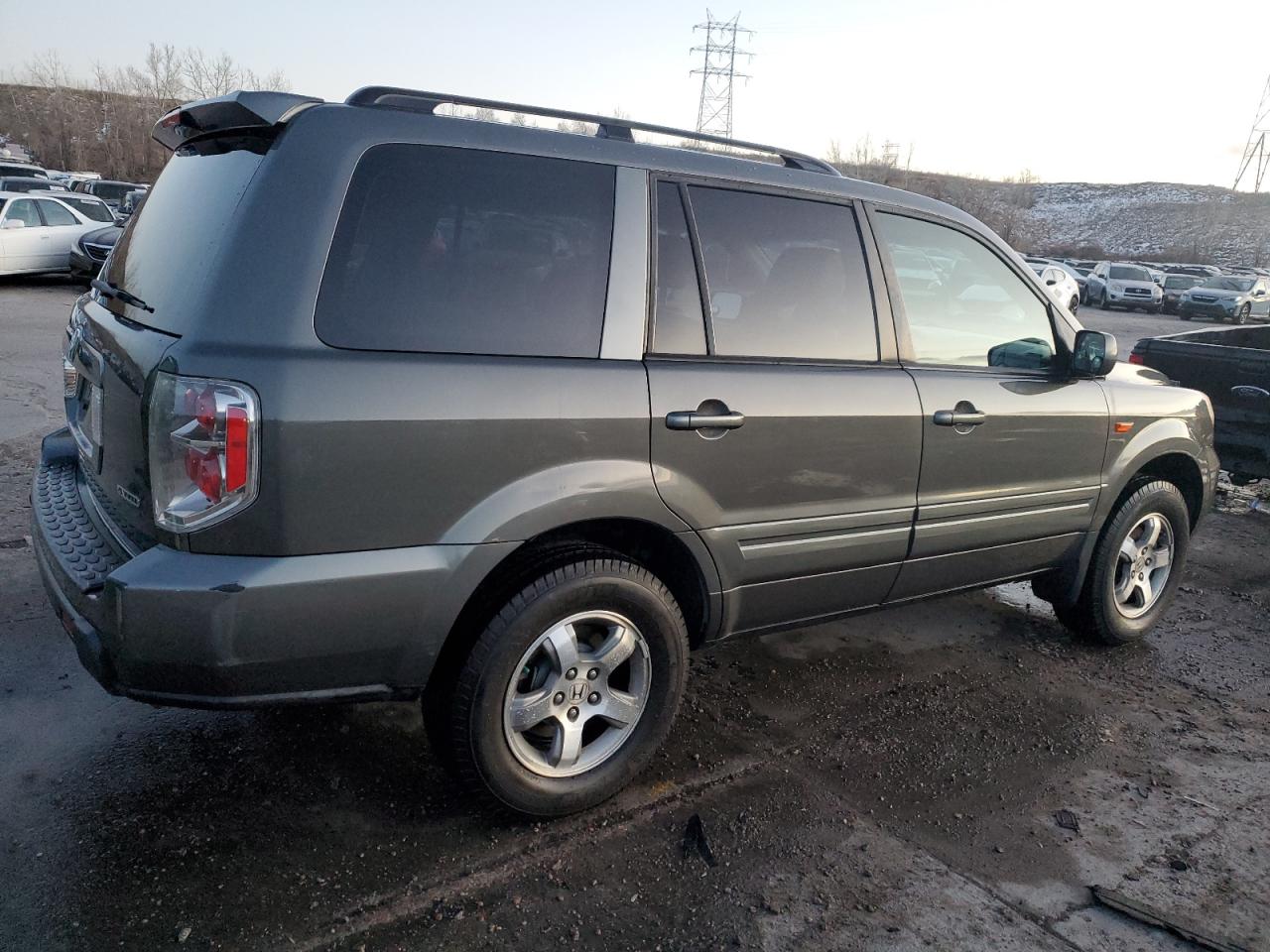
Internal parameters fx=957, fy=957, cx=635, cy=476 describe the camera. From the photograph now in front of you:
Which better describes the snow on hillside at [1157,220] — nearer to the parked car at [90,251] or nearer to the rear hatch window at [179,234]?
the parked car at [90,251]

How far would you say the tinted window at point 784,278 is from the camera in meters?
3.05

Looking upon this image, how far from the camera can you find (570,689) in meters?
2.85

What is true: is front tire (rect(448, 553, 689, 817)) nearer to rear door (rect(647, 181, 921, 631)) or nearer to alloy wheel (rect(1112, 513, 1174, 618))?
rear door (rect(647, 181, 921, 631))

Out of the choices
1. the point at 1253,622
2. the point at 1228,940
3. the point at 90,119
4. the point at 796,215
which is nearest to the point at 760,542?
the point at 796,215

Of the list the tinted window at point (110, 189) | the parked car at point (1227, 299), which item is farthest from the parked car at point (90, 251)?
the parked car at point (1227, 299)

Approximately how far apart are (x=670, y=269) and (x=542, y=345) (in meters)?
0.53

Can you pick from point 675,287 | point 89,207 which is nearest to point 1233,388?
point 675,287

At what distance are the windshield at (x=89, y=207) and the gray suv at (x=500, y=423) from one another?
17.0m

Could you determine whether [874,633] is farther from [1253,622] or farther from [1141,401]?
[1253,622]

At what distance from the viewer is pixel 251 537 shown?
7.41 feet

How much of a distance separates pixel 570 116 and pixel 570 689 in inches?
68.5

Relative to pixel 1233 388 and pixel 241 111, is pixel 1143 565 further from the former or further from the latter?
pixel 241 111

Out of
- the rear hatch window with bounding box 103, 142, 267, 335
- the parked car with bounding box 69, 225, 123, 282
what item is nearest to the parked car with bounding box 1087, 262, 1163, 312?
the parked car with bounding box 69, 225, 123, 282

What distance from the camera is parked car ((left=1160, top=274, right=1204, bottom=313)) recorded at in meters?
32.8
